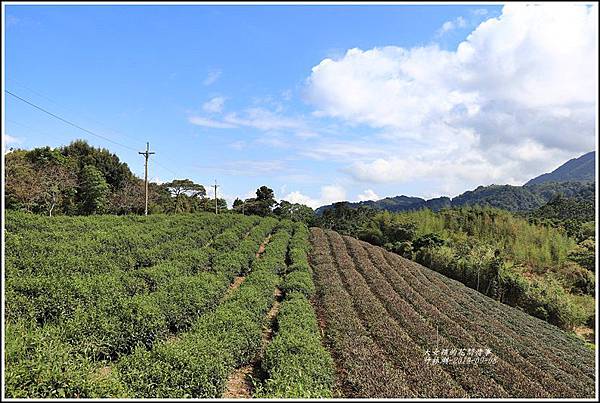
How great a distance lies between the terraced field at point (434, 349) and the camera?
696cm

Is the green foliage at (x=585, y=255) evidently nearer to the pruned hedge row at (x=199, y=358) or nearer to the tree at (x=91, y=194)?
the pruned hedge row at (x=199, y=358)

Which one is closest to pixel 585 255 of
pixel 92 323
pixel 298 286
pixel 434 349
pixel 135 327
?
pixel 298 286

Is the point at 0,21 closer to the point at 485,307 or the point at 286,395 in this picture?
the point at 286,395

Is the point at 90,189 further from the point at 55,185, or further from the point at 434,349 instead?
the point at 434,349

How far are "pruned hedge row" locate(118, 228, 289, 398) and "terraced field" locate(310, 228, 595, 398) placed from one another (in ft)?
5.97

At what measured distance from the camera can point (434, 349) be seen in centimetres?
889

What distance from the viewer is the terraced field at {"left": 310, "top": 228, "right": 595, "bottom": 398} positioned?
696 cm

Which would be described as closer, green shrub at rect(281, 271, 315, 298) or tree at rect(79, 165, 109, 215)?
green shrub at rect(281, 271, 315, 298)

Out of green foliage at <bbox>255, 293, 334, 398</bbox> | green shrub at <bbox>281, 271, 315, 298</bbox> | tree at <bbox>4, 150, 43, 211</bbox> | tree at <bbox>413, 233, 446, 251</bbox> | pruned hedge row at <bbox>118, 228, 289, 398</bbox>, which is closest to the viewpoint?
pruned hedge row at <bbox>118, 228, 289, 398</bbox>

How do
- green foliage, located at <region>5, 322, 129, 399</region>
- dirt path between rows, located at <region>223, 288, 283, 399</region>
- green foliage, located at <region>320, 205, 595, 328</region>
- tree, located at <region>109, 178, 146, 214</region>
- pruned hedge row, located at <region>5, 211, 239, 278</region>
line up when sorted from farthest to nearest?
tree, located at <region>109, 178, 146, 214</region>
green foliage, located at <region>320, 205, 595, 328</region>
pruned hedge row, located at <region>5, 211, 239, 278</region>
dirt path between rows, located at <region>223, 288, 283, 399</region>
green foliage, located at <region>5, 322, 129, 399</region>

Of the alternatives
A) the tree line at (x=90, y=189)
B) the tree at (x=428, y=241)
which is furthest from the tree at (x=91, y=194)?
the tree at (x=428, y=241)

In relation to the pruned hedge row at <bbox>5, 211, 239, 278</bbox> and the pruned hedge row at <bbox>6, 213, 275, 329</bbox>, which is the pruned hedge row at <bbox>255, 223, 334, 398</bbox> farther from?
the pruned hedge row at <bbox>5, 211, 239, 278</bbox>

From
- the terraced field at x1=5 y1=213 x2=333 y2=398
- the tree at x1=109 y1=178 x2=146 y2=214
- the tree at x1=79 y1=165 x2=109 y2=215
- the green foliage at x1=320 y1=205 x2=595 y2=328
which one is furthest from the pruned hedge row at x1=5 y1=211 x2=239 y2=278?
the tree at x1=109 y1=178 x2=146 y2=214

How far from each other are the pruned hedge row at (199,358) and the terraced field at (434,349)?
1.82 meters
